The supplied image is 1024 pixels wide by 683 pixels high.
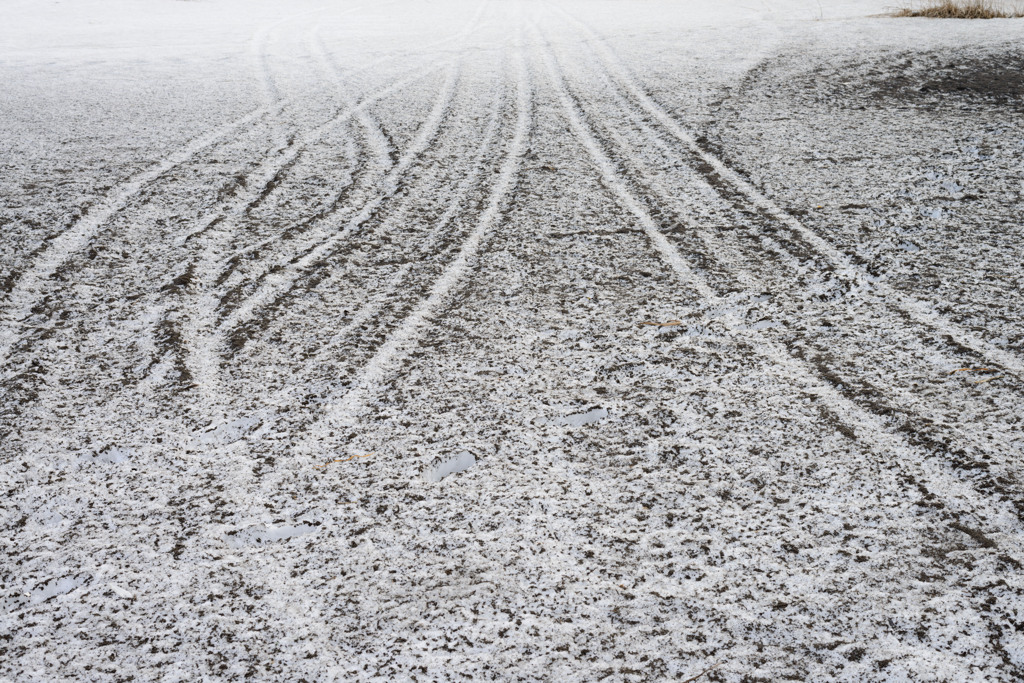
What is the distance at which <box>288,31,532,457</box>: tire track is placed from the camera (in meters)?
2.10

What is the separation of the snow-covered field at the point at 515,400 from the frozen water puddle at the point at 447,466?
0.02m

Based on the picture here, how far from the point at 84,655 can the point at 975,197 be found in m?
4.07

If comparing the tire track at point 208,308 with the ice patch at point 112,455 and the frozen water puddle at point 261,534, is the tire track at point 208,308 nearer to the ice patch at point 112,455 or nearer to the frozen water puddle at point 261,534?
the ice patch at point 112,455

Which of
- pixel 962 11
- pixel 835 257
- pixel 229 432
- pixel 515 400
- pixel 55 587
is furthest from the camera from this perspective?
pixel 962 11

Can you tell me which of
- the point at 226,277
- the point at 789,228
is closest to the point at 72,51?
the point at 226,277

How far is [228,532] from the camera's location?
1.71 m

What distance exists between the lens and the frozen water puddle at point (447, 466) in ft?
6.17

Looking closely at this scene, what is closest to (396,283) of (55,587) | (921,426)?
(55,587)

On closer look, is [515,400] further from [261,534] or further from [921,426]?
[921,426]

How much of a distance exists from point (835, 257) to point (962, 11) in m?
8.14

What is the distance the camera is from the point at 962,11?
28.6ft

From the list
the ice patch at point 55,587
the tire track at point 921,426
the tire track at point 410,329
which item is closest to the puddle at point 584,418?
the tire track at point 410,329

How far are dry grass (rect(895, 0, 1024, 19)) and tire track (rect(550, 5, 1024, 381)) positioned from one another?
584cm

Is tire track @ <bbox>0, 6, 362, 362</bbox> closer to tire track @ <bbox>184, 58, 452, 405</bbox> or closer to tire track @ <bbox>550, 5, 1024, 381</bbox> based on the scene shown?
tire track @ <bbox>184, 58, 452, 405</bbox>
